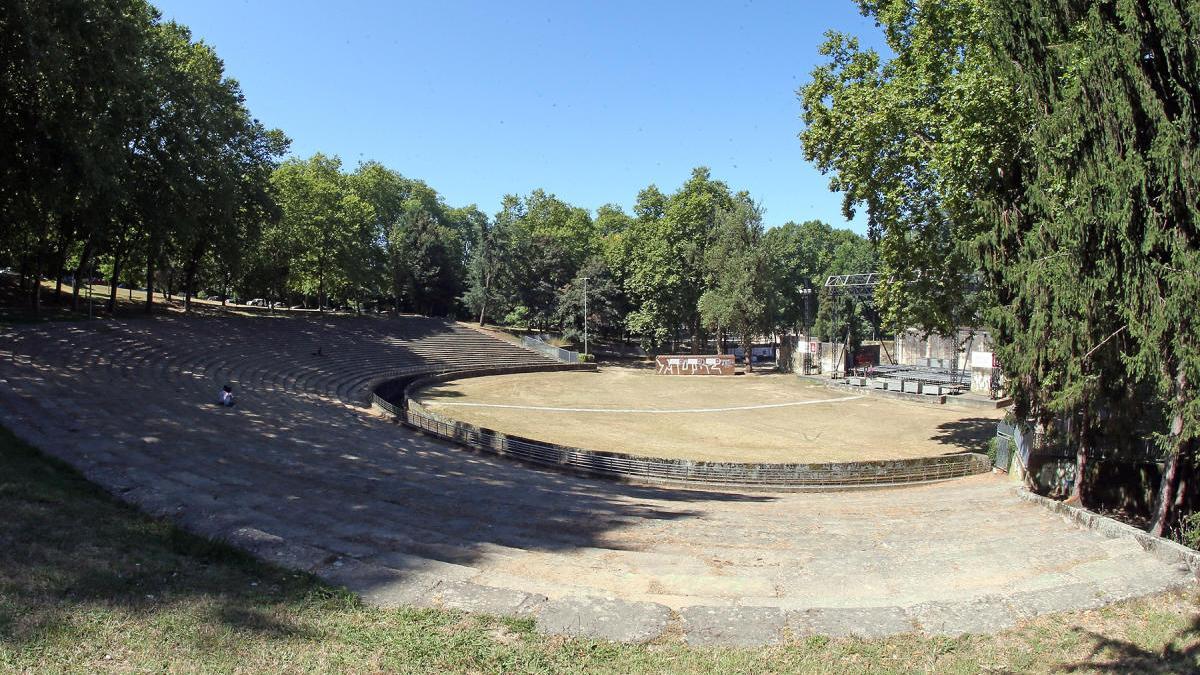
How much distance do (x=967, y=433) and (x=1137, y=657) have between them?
2579 cm

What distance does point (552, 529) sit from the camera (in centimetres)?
1074

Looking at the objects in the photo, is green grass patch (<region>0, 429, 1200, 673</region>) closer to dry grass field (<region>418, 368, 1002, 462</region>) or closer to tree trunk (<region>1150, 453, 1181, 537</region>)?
tree trunk (<region>1150, 453, 1181, 537</region>)

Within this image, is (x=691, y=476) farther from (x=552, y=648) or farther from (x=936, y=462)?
(x=552, y=648)

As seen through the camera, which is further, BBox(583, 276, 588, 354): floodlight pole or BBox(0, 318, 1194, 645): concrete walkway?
BBox(583, 276, 588, 354): floodlight pole

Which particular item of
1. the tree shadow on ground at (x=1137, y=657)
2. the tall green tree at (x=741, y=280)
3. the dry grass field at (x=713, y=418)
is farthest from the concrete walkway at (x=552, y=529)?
the tall green tree at (x=741, y=280)

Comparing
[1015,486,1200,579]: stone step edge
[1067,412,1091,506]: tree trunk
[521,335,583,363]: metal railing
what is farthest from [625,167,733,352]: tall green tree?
[1015,486,1200,579]: stone step edge

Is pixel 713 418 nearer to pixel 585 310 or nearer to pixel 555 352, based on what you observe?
pixel 555 352

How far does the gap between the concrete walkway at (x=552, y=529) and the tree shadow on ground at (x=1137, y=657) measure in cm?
64

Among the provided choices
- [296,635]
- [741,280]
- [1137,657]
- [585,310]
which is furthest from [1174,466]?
[585,310]

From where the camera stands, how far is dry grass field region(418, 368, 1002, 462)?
25472 millimetres

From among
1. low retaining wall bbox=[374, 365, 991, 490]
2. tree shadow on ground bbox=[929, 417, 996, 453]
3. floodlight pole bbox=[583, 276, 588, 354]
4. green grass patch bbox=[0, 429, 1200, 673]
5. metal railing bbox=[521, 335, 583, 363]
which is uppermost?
floodlight pole bbox=[583, 276, 588, 354]

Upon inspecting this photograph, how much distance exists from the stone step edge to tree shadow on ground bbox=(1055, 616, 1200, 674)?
2739mm

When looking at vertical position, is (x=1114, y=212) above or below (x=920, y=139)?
below

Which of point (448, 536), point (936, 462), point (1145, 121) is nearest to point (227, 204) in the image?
point (448, 536)
